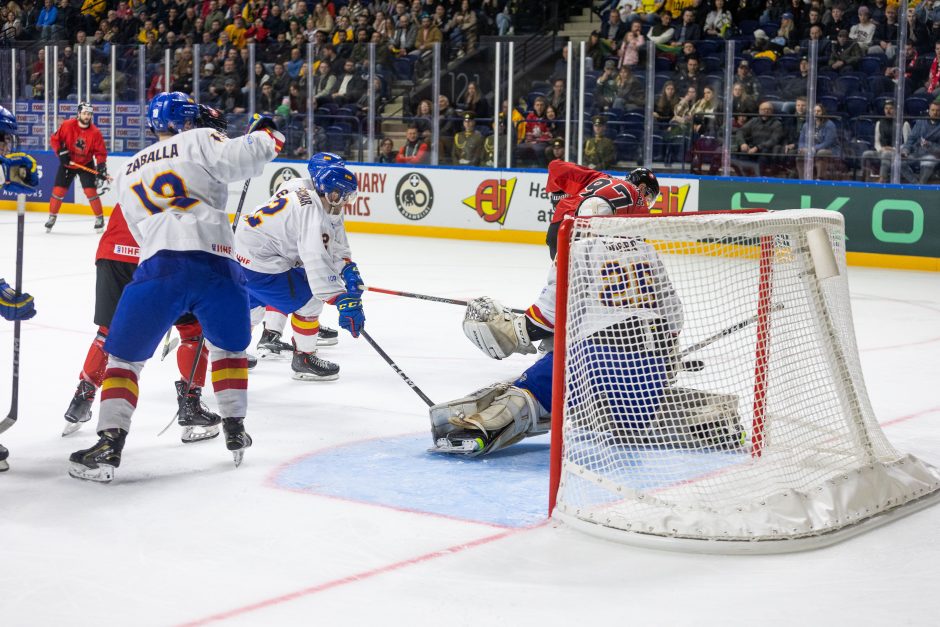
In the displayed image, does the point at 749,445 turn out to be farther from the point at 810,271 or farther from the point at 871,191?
the point at 871,191

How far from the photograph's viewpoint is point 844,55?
395 inches

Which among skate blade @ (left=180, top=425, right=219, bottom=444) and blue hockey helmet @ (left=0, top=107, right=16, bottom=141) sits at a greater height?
blue hockey helmet @ (left=0, top=107, right=16, bottom=141)

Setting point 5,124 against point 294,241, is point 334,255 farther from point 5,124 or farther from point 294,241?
point 5,124

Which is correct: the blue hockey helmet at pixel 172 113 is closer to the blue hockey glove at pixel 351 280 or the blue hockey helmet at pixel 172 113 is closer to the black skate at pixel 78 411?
the black skate at pixel 78 411

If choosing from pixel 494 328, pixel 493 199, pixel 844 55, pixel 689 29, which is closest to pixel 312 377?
pixel 494 328

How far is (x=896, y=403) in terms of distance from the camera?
488 centimetres

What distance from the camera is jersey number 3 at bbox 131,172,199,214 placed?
12.0 ft

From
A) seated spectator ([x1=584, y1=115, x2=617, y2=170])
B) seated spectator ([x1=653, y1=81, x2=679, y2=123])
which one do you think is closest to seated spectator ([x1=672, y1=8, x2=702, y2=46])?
seated spectator ([x1=653, y1=81, x2=679, y2=123])

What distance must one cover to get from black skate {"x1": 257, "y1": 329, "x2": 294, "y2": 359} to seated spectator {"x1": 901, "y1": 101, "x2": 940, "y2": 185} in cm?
589

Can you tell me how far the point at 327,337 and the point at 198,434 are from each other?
2.04 metres

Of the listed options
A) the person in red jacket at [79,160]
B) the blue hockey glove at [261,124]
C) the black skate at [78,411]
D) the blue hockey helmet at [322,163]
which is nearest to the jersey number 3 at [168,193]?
the blue hockey glove at [261,124]

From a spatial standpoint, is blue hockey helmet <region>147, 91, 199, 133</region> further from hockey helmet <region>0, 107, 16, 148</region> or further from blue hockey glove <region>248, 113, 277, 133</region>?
hockey helmet <region>0, 107, 16, 148</region>

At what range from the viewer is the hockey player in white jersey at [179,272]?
3596 mm

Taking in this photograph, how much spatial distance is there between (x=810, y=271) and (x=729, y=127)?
7291 millimetres
